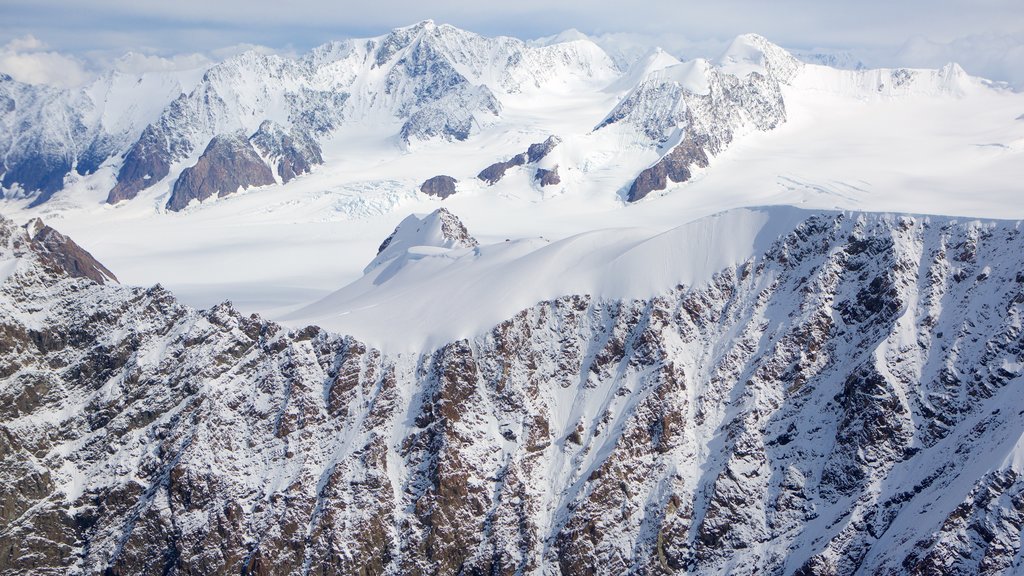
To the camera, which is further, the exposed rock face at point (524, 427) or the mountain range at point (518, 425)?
the mountain range at point (518, 425)

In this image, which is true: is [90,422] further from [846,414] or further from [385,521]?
[846,414]

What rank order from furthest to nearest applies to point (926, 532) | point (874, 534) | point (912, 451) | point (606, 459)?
point (606, 459) → point (912, 451) → point (874, 534) → point (926, 532)

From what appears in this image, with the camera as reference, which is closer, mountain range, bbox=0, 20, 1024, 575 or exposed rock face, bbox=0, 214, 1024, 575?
exposed rock face, bbox=0, 214, 1024, 575

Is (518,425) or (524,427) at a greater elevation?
(518,425)

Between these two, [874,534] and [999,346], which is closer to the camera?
[874,534]

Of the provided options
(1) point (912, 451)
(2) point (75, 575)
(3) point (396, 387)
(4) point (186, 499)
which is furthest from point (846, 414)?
(2) point (75, 575)

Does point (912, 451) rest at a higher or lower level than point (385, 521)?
higher

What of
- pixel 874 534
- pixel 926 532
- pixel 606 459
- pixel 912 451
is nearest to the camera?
pixel 926 532

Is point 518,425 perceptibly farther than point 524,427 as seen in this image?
Yes
